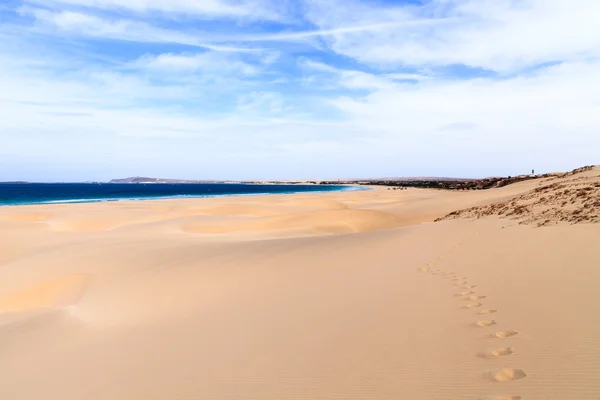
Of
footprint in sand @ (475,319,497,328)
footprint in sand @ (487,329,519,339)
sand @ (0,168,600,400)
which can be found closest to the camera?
sand @ (0,168,600,400)

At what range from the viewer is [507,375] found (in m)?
3.94

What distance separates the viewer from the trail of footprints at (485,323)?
12.8ft

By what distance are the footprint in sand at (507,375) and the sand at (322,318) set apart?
0.02 meters

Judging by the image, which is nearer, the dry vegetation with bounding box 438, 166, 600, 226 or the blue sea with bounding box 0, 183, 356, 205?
the dry vegetation with bounding box 438, 166, 600, 226

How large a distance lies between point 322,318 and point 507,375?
3.02 meters

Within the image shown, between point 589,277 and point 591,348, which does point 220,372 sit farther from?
point 589,277

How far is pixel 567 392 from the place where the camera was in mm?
3518

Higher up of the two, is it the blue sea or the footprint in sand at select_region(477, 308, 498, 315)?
the blue sea

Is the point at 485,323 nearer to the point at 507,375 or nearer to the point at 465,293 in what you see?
the point at 507,375

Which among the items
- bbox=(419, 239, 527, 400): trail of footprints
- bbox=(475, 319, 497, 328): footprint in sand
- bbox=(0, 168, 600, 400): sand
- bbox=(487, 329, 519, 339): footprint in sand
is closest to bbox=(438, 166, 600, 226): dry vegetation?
bbox=(0, 168, 600, 400): sand

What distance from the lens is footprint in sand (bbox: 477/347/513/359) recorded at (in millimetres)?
4379

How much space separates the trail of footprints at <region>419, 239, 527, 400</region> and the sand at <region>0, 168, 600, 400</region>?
0.02 m

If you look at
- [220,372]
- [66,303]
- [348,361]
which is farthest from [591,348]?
[66,303]

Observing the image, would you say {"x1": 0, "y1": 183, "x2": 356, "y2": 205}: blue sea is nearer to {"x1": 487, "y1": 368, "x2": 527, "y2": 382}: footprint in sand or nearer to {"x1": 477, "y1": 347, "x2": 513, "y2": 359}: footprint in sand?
{"x1": 477, "y1": 347, "x2": 513, "y2": 359}: footprint in sand
